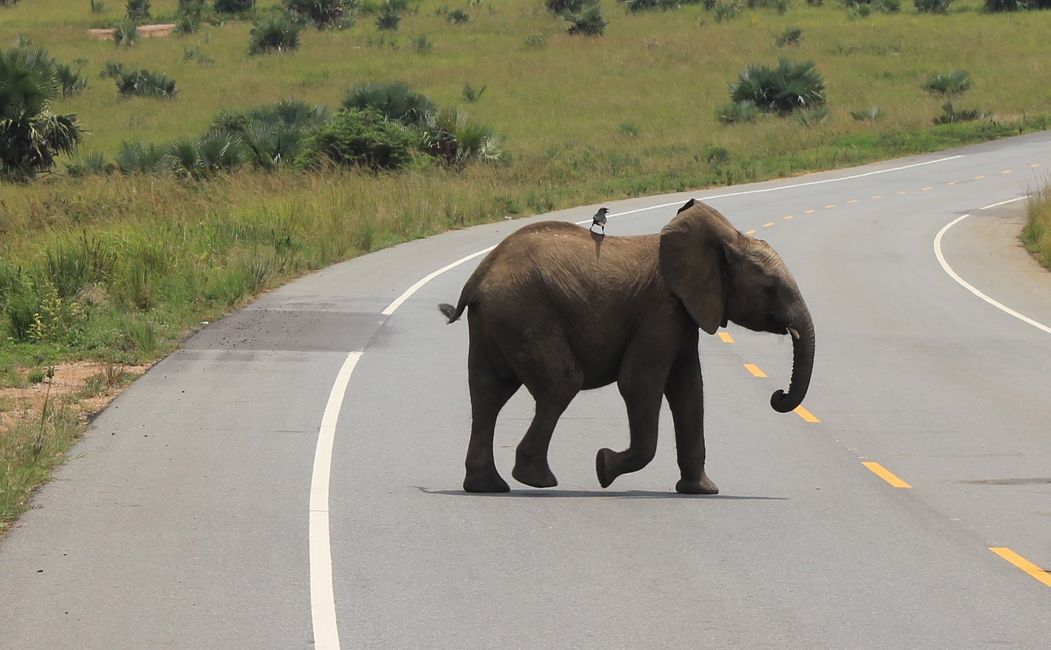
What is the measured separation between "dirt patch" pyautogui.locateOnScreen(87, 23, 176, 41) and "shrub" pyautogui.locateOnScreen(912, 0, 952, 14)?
3823cm

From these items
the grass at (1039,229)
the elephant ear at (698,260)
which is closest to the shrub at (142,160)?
the grass at (1039,229)

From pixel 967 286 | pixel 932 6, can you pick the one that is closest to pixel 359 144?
pixel 967 286

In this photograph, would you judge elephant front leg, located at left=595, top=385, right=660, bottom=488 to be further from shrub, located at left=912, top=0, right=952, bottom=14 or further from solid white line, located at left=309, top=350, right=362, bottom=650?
shrub, located at left=912, top=0, right=952, bottom=14

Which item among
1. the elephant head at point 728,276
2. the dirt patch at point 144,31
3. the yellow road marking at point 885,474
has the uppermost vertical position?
the elephant head at point 728,276

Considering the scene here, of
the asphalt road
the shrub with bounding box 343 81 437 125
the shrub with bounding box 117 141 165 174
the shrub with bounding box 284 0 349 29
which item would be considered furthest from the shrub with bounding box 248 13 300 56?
the asphalt road

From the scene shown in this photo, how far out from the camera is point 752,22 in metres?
80.4

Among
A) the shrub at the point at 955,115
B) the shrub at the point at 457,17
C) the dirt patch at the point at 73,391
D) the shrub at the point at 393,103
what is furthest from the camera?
the shrub at the point at 457,17

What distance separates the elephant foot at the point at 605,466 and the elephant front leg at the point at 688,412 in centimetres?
44

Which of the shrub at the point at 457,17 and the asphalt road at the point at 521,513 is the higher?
the asphalt road at the point at 521,513

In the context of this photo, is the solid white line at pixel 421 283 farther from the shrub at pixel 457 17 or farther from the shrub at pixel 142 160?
the shrub at pixel 457 17

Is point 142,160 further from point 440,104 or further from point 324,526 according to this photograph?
point 324,526

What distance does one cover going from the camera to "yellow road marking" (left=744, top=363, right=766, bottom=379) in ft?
55.1

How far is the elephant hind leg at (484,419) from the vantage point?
1045 centimetres

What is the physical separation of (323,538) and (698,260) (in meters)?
2.84
